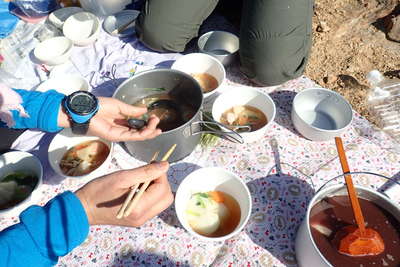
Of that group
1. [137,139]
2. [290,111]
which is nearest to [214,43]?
[290,111]

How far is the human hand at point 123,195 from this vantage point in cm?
98

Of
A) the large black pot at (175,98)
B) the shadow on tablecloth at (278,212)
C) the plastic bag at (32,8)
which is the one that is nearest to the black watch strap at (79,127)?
the large black pot at (175,98)

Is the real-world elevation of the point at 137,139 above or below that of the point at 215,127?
above

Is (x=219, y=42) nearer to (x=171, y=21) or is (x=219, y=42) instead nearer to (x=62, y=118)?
(x=171, y=21)

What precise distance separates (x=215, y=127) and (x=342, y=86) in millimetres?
857

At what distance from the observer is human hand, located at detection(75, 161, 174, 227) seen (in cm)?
98

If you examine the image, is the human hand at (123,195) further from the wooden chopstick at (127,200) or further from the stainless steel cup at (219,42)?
the stainless steel cup at (219,42)

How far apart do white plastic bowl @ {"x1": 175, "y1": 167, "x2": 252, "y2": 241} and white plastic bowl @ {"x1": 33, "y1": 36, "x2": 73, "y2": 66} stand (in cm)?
116

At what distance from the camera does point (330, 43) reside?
2098mm

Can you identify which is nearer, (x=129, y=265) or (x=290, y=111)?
(x=129, y=265)

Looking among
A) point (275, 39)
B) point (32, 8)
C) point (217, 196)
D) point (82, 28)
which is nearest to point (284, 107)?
point (275, 39)

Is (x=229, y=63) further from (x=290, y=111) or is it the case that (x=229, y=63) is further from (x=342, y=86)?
(x=342, y=86)

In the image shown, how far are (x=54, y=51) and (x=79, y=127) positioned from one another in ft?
2.77

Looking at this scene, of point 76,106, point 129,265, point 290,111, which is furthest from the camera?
point 290,111
